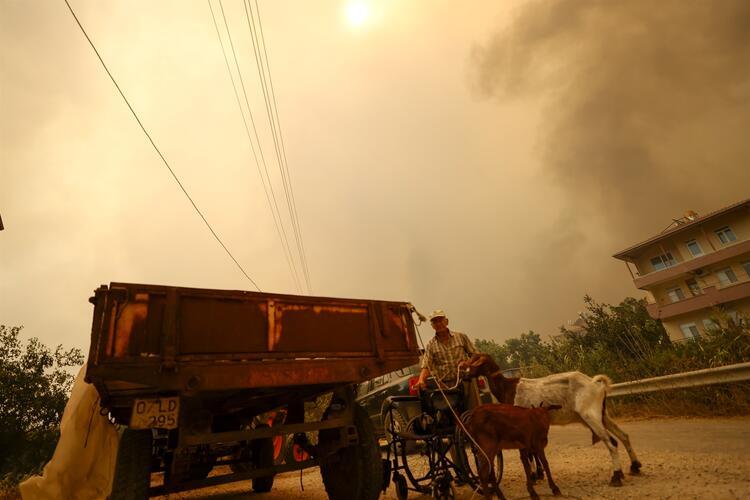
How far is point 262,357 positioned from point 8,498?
25.6 feet

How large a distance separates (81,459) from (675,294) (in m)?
38.1

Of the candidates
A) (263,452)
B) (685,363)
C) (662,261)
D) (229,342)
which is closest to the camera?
(229,342)

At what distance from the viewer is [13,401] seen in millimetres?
18109

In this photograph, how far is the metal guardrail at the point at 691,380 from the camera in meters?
5.97

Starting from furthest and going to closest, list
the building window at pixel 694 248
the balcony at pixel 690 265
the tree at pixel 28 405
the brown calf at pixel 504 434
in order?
1. the building window at pixel 694 248
2. the balcony at pixel 690 265
3. the tree at pixel 28 405
4. the brown calf at pixel 504 434

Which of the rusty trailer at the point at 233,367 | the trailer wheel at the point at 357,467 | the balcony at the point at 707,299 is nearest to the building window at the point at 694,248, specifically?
the balcony at the point at 707,299

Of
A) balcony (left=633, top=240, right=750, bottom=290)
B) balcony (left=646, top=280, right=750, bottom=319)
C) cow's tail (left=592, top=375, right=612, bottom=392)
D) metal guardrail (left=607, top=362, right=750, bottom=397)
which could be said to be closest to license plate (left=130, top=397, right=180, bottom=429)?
cow's tail (left=592, top=375, right=612, bottom=392)

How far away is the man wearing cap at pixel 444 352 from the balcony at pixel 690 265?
31.9 m

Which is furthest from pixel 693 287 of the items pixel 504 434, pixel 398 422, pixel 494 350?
pixel 494 350

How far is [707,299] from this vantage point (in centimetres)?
2655

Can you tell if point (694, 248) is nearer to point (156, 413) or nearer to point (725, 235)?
point (725, 235)

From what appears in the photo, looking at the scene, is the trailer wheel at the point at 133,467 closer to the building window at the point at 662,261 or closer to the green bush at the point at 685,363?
the green bush at the point at 685,363

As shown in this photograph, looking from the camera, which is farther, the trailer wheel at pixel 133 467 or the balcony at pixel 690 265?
the balcony at pixel 690 265

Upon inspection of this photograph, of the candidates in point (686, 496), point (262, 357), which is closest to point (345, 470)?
point (262, 357)
